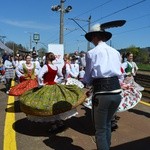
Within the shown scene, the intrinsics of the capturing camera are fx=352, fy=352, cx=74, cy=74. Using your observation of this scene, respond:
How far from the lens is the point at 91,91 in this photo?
18.0 feet

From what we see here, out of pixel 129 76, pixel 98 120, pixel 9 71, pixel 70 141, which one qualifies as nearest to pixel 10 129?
pixel 70 141

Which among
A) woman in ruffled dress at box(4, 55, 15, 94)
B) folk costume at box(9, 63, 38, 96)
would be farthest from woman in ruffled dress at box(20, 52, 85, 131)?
woman in ruffled dress at box(4, 55, 15, 94)

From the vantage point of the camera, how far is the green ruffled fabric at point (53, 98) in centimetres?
680

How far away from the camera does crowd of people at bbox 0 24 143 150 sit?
4.84 m

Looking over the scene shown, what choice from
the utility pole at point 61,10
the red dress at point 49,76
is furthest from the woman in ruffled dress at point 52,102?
the utility pole at point 61,10

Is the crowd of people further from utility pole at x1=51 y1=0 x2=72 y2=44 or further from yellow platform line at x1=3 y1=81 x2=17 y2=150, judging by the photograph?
utility pole at x1=51 y1=0 x2=72 y2=44

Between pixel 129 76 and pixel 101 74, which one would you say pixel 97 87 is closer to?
pixel 101 74

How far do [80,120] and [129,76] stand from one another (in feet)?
8.15

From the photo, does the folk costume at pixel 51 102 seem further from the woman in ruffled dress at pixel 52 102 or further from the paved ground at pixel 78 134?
the paved ground at pixel 78 134

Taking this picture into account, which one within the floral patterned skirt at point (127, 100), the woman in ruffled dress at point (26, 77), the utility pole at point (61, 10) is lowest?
the floral patterned skirt at point (127, 100)

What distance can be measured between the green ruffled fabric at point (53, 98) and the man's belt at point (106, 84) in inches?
78.3

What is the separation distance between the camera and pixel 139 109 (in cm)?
1014

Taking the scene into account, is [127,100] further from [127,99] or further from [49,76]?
[49,76]

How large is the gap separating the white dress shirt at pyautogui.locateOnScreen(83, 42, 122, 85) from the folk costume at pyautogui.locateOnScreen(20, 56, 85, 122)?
197 centimetres
